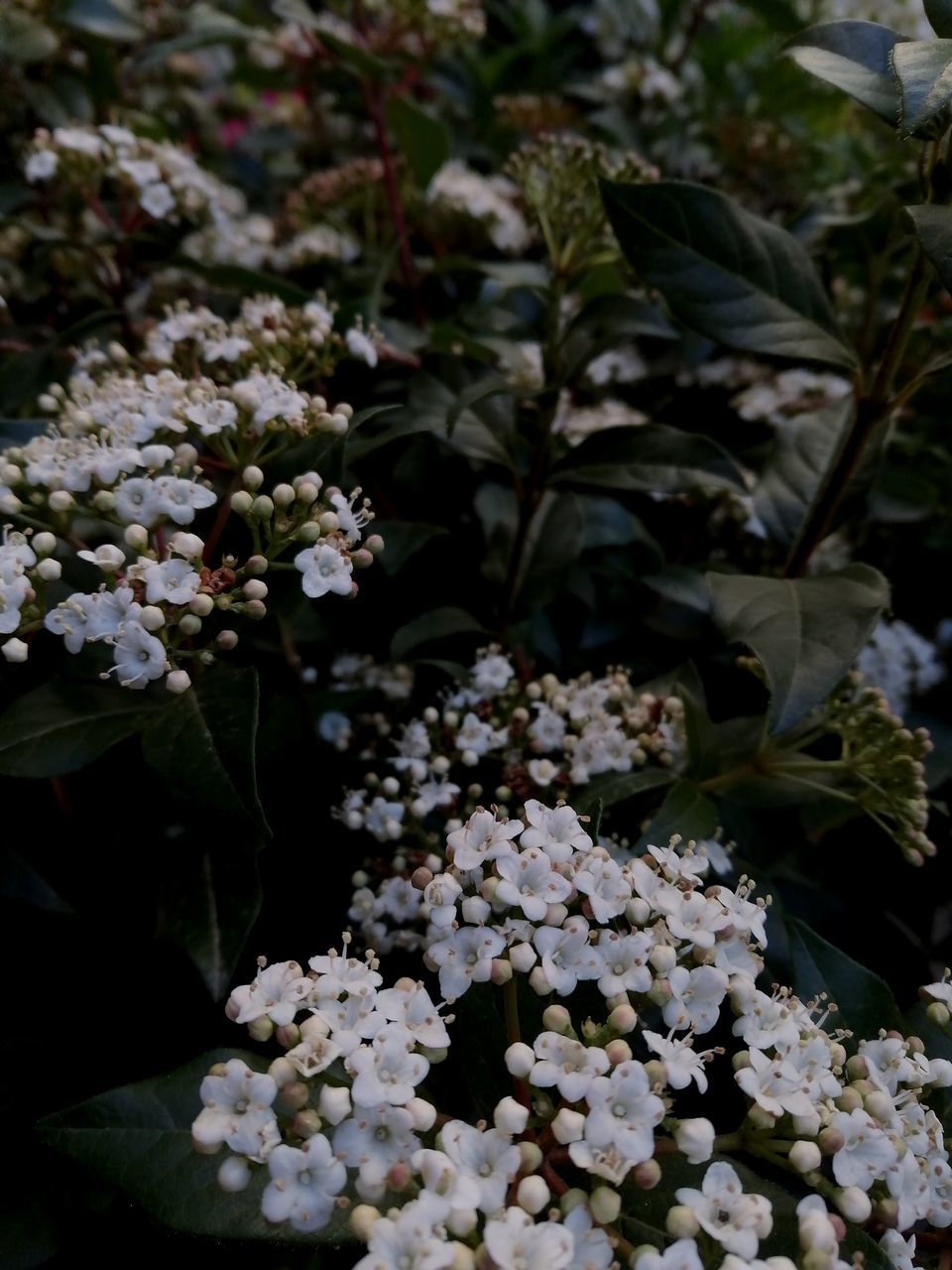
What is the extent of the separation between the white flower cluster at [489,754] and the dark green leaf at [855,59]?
66 cm

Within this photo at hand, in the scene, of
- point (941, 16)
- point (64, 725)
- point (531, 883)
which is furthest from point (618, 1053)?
point (941, 16)

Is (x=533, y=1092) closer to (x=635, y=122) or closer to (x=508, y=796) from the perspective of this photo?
(x=508, y=796)

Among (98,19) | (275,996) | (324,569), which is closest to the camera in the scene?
(275,996)

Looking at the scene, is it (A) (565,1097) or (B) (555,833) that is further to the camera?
(B) (555,833)

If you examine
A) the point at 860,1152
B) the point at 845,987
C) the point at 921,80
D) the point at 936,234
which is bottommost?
the point at 845,987

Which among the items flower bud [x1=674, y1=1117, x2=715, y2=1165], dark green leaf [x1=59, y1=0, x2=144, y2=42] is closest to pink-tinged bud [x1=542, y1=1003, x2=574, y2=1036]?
flower bud [x1=674, y1=1117, x2=715, y2=1165]

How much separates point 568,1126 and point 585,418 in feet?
4.00

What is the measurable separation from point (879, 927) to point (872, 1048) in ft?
2.13

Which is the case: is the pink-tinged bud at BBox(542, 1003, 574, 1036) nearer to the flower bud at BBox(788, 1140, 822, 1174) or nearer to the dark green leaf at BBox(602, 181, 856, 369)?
the flower bud at BBox(788, 1140, 822, 1174)

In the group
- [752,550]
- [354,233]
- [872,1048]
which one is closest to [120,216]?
[354,233]

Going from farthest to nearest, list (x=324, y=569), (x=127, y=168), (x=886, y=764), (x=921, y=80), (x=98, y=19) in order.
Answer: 1. (x=98, y=19)
2. (x=127, y=168)
3. (x=886, y=764)
4. (x=324, y=569)
5. (x=921, y=80)

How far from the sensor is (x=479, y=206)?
1822mm

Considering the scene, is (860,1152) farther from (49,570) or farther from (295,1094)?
(49,570)

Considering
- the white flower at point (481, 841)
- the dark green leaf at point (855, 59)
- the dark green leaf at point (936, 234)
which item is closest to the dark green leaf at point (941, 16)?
the dark green leaf at point (855, 59)
